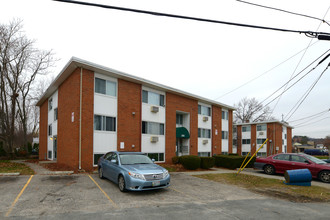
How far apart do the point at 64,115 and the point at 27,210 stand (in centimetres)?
1180

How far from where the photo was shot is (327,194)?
892 cm

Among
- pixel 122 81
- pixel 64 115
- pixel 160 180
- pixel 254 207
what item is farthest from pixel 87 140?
pixel 254 207

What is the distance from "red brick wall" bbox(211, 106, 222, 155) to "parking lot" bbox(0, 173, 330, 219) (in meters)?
18.1

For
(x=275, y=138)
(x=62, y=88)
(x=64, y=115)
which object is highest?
(x=62, y=88)

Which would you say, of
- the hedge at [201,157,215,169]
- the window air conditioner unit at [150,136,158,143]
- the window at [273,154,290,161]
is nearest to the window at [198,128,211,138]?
the hedge at [201,157,215,169]

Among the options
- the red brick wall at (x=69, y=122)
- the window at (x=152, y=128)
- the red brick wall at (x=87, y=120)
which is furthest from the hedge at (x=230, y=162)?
the red brick wall at (x=69, y=122)

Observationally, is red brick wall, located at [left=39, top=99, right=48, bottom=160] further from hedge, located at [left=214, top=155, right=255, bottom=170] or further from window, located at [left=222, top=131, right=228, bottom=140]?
window, located at [left=222, top=131, right=228, bottom=140]

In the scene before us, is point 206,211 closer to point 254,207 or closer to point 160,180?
point 254,207

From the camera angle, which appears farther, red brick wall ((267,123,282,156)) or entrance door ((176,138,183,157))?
red brick wall ((267,123,282,156))

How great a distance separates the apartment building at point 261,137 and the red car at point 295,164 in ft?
81.7

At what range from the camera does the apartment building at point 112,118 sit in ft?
47.3

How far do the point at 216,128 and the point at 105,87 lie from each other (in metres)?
16.1

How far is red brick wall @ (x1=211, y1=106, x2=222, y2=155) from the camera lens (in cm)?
2702

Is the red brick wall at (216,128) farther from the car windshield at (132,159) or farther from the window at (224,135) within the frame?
the car windshield at (132,159)
